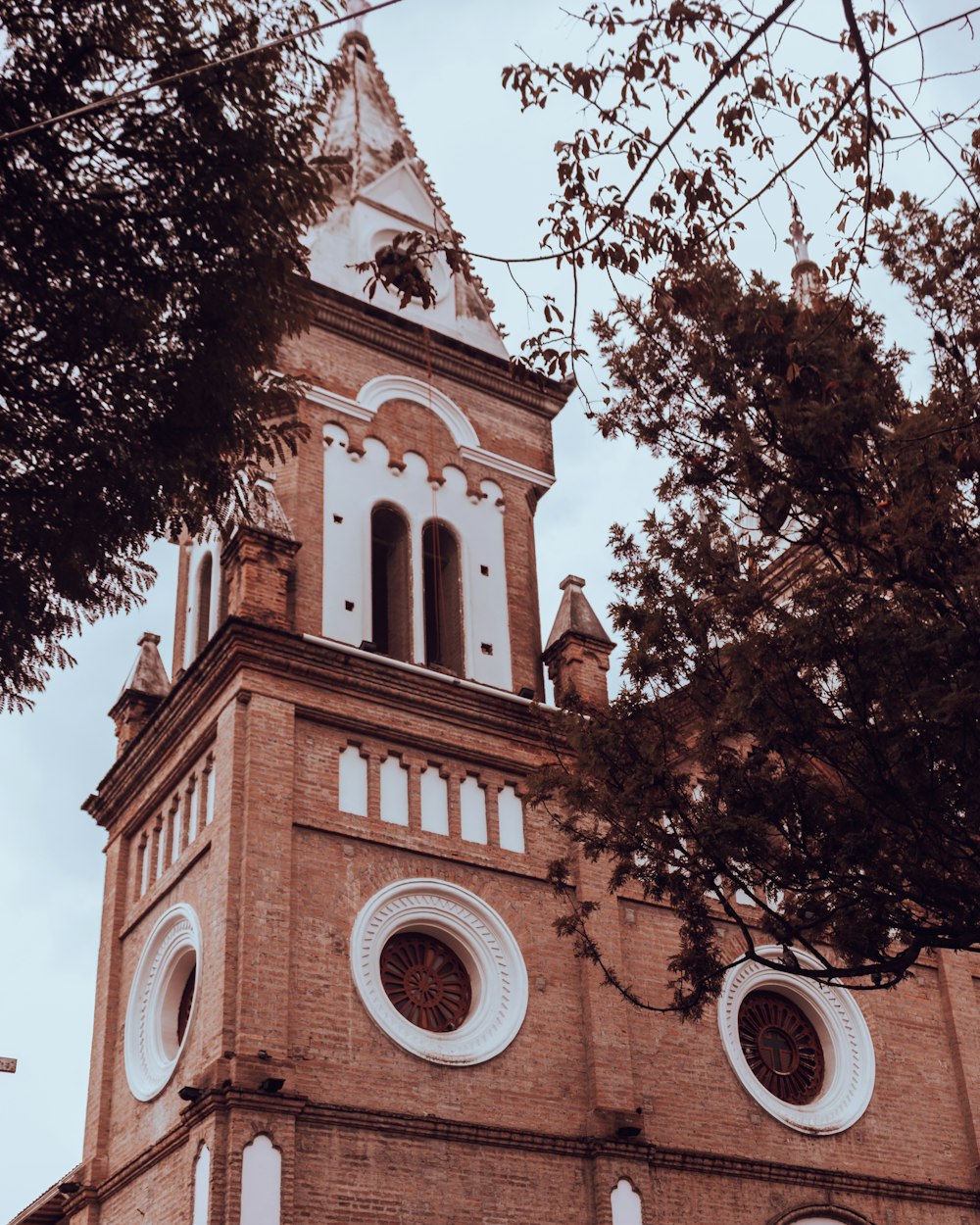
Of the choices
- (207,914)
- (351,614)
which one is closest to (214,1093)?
(207,914)

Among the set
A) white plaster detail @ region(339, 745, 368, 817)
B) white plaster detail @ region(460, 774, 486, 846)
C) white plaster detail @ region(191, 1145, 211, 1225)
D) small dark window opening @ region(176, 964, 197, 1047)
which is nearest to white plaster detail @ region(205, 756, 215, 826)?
white plaster detail @ region(339, 745, 368, 817)

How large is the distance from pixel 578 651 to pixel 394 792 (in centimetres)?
359

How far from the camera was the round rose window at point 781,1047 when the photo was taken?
56.7ft

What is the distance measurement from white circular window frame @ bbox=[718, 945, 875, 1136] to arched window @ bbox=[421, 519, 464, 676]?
5.30 meters

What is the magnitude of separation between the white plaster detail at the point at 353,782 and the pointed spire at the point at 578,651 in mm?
3162

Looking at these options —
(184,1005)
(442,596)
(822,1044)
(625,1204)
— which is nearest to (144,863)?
(184,1005)

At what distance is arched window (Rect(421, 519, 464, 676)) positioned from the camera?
1933cm

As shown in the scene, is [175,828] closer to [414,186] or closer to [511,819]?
[511,819]

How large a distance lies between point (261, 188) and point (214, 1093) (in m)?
8.47

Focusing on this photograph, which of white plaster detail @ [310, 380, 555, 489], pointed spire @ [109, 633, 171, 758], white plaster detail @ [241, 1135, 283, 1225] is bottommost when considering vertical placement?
white plaster detail @ [241, 1135, 283, 1225]

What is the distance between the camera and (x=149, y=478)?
8.86 metres

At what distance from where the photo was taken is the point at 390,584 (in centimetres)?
1978

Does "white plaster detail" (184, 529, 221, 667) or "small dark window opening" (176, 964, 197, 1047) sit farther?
"white plaster detail" (184, 529, 221, 667)

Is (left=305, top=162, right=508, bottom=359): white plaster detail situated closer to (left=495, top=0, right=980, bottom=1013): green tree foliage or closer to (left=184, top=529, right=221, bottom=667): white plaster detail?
(left=184, top=529, right=221, bottom=667): white plaster detail
